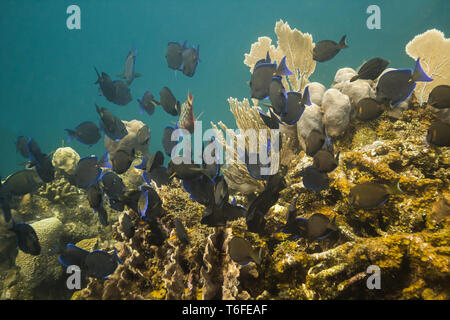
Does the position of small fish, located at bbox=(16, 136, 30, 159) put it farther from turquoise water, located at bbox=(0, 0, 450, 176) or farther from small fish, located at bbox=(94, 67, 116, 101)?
turquoise water, located at bbox=(0, 0, 450, 176)

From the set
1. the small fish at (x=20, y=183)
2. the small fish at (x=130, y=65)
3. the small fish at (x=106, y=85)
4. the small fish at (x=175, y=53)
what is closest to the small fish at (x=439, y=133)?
the small fish at (x=175, y=53)

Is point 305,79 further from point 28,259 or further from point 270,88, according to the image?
point 28,259

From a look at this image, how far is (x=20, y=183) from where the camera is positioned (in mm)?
3451

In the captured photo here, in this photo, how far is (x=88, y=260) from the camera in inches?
94.9

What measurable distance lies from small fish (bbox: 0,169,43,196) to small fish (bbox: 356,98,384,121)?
4.93 meters

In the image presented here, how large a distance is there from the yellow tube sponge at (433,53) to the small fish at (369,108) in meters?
2.66

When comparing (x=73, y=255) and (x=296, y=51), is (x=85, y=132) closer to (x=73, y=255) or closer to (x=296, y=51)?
(x=73, y=255)

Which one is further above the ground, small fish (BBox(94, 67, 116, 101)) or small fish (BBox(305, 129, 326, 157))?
small fish (BBox(94, 67, 116, 101))

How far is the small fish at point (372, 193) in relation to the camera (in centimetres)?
193

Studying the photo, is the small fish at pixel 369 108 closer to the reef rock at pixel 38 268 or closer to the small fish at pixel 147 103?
the small fish at pixel 147 103

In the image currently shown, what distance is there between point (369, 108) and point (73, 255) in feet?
12.7

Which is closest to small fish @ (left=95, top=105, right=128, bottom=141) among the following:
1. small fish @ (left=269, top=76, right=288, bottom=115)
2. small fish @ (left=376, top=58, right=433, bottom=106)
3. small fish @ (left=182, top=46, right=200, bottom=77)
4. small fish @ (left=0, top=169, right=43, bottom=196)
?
small fish @ (left=182, top=46, right=200, bottom=77)

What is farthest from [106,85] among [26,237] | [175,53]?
[26,237]

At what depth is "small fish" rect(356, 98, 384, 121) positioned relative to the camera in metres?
2.44
